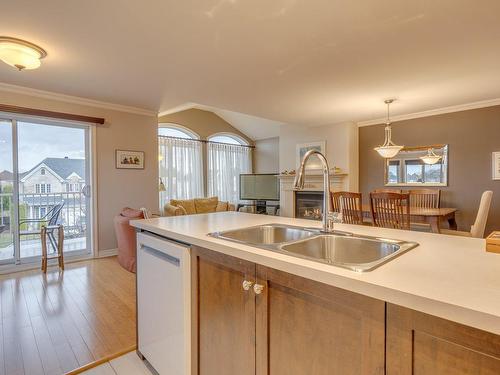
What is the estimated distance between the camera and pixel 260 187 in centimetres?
730

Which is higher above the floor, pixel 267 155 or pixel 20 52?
pixel 20 52

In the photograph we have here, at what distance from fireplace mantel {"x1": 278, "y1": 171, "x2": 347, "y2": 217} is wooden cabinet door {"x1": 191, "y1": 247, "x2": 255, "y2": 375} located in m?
4.58

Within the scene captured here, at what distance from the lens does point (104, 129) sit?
4.31 m

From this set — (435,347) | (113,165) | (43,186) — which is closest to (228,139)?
(113,165)

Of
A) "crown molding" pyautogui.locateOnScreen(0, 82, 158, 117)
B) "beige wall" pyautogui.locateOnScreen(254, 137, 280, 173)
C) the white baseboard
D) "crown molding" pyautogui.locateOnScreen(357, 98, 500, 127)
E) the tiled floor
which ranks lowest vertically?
the tiled floor

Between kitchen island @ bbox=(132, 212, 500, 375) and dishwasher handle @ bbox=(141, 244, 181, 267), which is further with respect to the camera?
dishwasher handle @ bbox=(141, 244, 181, 267)

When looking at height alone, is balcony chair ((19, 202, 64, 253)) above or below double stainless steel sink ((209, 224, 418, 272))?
below

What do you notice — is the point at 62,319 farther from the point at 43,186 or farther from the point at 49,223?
the point at 43,186

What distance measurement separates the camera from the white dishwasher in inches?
53.6

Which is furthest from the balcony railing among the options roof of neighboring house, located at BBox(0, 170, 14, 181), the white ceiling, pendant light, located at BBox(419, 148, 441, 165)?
pendant light, located at BBox(419, 148, 441, 165)

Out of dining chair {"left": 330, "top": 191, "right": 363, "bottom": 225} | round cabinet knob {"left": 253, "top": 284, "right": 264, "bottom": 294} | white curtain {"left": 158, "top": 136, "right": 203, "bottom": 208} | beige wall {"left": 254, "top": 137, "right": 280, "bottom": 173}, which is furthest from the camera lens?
beige wall {"left": 254, "top": 137, "right": 280, "bottom": 173}

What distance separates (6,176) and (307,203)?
201 inches

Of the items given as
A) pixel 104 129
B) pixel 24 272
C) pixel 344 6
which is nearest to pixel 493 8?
pixel 344 6

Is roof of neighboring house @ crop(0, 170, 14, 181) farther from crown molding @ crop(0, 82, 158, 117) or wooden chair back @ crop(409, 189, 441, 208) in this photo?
wooden chair back @ crop(409, 189, 441, 208)
